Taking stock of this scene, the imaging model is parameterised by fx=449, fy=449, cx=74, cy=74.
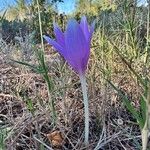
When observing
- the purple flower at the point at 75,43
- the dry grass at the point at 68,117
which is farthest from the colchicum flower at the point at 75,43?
the dry grass at the point at 68,117

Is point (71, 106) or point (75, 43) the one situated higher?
point (75, 43)

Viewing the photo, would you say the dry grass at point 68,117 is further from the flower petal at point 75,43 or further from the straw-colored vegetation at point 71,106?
the flower petal at point 75,43

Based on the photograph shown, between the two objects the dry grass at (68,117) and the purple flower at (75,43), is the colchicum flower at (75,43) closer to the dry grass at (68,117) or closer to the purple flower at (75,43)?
the purple flower at (75,43)

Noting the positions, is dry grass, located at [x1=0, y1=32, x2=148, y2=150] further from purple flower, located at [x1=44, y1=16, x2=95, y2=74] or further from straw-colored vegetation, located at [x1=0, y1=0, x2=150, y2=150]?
purple flower, located at [x1=44, y1=16, x2=95, y2=74]

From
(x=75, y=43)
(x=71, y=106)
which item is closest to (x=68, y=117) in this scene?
(x=71, y=106)

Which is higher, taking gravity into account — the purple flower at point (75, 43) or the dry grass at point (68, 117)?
the purple flower at point (75, 43)

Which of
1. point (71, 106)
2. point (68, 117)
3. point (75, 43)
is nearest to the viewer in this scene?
point (75, 43)

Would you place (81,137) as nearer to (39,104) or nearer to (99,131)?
(99,131)

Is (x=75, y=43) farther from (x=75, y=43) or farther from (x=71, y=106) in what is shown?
(x=71, y=106)

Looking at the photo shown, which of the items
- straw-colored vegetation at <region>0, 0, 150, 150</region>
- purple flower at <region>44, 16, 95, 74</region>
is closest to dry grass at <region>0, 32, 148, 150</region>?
straw-colored vegetation at <region>0, 0, 150, 150</region>

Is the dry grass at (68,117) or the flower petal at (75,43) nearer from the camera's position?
the flower petal at (75,43)
